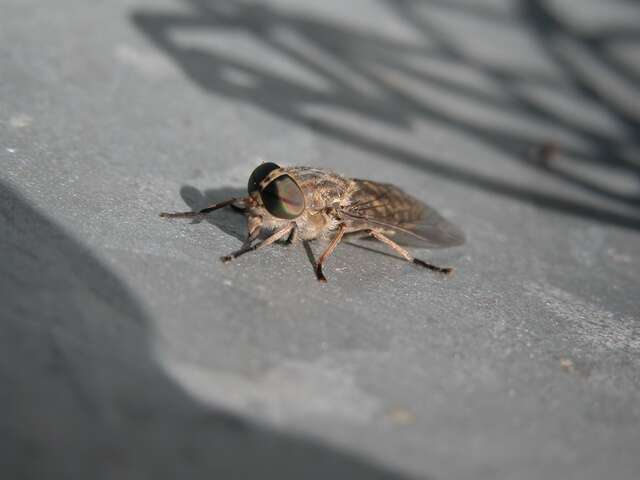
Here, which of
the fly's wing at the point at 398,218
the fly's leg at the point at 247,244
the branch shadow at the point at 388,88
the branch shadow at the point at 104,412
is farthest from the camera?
the branch shadow at the point at 388,88

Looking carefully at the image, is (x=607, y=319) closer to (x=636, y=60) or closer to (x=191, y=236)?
(x=191, y=236)

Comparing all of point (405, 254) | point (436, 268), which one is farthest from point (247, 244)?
point (436, 268)

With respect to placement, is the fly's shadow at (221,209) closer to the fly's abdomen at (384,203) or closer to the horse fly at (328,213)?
the horse fly at (328,213)

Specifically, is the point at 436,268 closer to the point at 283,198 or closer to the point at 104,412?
the point at 283,198

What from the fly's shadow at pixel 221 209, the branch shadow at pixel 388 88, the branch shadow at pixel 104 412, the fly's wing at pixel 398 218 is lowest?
the branch shadow at pixel 104 412

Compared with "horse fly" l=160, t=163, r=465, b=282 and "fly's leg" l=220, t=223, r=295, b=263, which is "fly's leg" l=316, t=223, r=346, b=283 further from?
"fly's leg" l=220, t=223, r=295, b=263

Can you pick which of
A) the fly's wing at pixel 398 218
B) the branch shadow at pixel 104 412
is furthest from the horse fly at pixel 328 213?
the branch shadow at pixel 104 412
